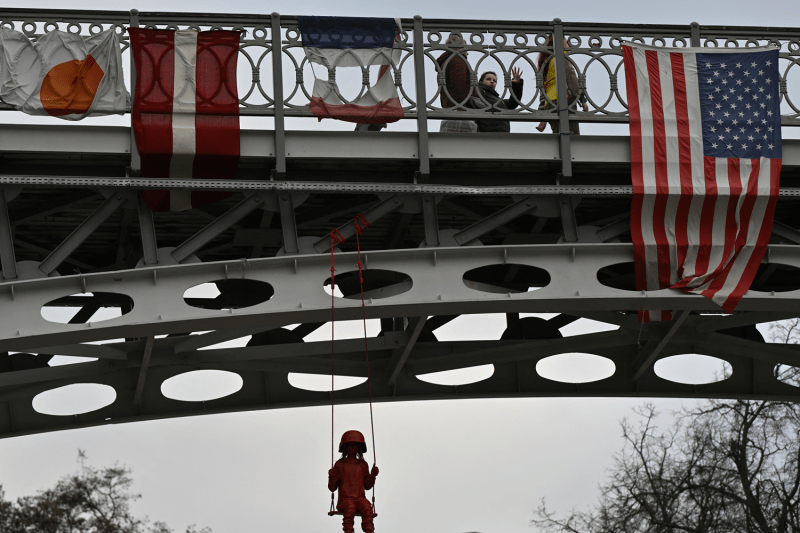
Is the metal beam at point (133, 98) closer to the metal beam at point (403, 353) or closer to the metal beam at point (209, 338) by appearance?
the metal beam at point (209, 338)

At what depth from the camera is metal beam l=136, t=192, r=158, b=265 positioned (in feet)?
38.3

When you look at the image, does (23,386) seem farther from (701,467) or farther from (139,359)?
(701,467)

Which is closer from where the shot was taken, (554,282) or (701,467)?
(554,282)

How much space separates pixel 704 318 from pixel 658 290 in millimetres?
3162

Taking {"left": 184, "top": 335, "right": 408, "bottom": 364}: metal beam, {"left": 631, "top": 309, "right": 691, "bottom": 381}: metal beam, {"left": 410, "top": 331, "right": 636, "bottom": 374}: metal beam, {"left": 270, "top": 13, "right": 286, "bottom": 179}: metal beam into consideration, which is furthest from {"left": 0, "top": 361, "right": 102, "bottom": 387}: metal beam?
{"left": 631, "top": 309, "right": 691, "bottom": 381}: metal beam

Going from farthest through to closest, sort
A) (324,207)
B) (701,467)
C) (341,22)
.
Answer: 1. (701,467)
2. (324,207)
3. (341,22)

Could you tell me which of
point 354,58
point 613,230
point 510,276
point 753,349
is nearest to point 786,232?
point 613,230

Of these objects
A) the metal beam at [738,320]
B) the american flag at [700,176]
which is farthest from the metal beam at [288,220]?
the metal beam at [738,320]

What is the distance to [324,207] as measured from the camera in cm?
1319

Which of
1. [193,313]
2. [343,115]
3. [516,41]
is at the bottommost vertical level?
[193,313]

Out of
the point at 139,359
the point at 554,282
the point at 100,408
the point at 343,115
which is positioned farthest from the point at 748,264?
the point at 100,408

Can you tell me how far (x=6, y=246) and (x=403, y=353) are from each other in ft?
17.6

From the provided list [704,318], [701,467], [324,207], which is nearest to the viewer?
[324,207]

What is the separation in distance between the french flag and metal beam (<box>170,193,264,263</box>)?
119 cm
